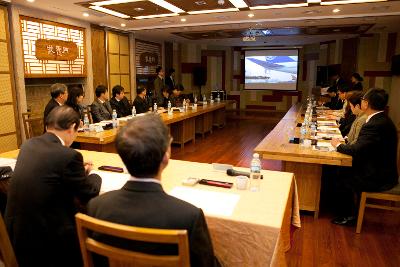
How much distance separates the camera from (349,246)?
8.39 feet

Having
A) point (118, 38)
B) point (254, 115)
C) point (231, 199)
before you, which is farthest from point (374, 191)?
point (254, 115)

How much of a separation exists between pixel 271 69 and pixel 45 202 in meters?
11.2

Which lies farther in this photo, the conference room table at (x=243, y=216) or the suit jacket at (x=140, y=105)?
the suit jacket at (x=140, y=105)

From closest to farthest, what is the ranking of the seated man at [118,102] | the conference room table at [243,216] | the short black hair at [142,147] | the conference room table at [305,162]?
the short black hair at [142,147] < the conference room table at [243,216] < the conference room table at [305,162] < the seated man at [118,102]

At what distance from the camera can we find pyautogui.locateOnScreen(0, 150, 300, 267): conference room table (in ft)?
4.78

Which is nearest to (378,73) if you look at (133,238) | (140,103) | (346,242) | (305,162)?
(140,103)

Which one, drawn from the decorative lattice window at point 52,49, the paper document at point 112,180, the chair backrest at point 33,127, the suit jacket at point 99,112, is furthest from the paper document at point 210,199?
the decorative lattice window at point 52,49

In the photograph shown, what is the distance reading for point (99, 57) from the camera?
22.6ft

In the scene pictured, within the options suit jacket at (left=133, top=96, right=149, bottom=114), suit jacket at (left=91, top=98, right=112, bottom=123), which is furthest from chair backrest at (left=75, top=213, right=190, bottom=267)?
suit jacket at (left=133, top=96, right=149, bottom=114)

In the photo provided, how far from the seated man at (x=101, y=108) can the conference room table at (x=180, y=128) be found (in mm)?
266

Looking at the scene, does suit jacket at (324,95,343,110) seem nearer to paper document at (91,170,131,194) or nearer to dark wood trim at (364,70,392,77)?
dark wood trim at (364,70,392,77)

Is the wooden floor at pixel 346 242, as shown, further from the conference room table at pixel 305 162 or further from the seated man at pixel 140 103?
the seated man at pixel 140 103

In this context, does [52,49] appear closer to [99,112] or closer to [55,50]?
[55,50]

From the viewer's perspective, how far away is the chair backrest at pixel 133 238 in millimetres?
911
